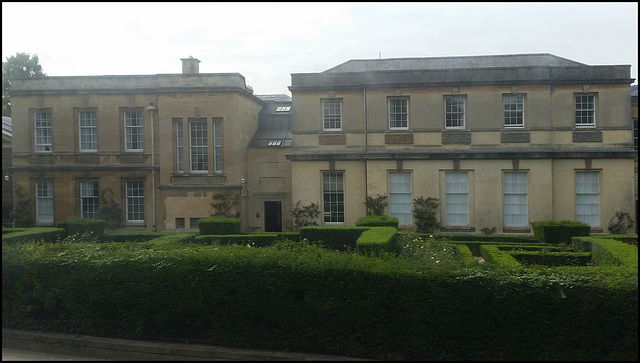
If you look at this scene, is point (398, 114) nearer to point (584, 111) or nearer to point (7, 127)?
point (584, 111)

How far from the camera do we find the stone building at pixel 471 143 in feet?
80.1

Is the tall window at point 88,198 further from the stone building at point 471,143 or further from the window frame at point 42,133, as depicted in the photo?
the stone building at point 471,143

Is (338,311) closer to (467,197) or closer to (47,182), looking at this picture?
(467,197)

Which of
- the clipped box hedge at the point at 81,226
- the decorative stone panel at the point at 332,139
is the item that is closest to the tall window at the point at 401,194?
the decorative stone panel at the point at 332,139

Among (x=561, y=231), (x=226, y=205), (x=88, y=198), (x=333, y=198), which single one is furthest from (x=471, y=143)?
(x=88, y=198)

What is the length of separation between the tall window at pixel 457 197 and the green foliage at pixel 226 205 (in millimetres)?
10377

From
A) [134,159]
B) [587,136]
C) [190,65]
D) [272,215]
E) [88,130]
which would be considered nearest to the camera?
[587,136]

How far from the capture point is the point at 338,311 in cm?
905

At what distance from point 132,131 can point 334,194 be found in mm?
11303

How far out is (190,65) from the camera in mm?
29594

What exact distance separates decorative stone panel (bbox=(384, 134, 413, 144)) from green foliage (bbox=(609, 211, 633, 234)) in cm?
989

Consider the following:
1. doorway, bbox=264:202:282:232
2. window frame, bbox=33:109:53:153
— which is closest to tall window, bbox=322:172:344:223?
doorway, bbox=264:202:282:232

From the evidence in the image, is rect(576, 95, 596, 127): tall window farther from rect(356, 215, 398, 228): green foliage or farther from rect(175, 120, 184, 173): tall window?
rect(175, 120, 184, 173): tall window

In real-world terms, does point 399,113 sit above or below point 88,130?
above
